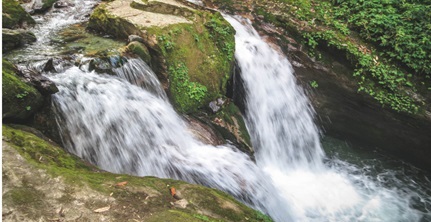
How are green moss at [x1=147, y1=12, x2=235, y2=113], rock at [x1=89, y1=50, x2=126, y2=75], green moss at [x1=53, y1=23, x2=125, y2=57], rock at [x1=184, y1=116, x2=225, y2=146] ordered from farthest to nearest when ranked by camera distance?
green moss at [x1=147, y1=12, x2=235, y2=113], rock at [x1=184, y1=116, x2=225, y2=146], green moss at [x1=53, y1=23, x2=125, y2=57], rock at [x1=89, y1=50, x2=126, y2=75]

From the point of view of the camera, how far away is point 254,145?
8016 millimetres

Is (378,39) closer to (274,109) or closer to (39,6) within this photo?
(274,109)

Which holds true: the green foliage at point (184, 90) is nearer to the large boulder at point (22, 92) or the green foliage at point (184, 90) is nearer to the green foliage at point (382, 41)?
the large boulder at point (22, 92)

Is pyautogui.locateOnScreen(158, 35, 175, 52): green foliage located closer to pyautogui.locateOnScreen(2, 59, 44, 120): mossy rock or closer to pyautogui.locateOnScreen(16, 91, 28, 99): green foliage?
pyautogui.locateOnScreen(2, 59, 44, 120): mossy rock

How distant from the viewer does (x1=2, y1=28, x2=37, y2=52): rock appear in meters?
5.96

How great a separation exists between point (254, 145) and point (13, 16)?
258 inches

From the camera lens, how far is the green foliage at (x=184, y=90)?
6849mm

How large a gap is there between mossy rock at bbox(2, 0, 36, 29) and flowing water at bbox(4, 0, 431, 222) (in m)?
0.39

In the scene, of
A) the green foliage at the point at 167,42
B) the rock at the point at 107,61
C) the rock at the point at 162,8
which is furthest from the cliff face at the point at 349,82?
the rock at the point at 107,61

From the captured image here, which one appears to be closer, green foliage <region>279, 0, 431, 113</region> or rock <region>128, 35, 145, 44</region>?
rock <region>128, 35, 145, 44</region>

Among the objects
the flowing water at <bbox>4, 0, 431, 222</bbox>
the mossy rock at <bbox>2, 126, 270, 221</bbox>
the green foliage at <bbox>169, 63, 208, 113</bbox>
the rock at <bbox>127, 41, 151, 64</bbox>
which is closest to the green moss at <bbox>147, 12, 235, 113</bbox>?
the green foliage at <bbox>169, 63, 208, 113</bbox>

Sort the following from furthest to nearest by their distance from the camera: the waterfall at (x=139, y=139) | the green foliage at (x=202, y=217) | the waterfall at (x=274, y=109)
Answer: the waterfall at (x=274, y=109)
the waterfall at (x=139, y=139)
the green foliage at (x=202, y=217)

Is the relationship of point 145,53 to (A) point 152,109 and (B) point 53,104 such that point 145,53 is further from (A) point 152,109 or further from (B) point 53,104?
(B) point 53,104

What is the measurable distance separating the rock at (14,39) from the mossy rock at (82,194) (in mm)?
3365
